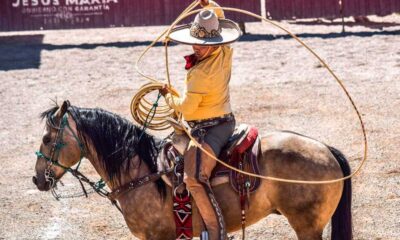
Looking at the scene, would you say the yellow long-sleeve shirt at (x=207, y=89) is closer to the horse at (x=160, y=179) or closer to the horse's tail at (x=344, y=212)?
the horse at (x=160, y=179)

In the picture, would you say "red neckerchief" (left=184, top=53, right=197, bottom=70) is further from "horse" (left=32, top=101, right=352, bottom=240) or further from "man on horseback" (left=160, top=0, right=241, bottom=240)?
"horse" (left=32, top=101, right=352, bottom=240)

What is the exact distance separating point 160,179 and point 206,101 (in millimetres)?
975

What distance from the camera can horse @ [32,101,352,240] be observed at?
777cm

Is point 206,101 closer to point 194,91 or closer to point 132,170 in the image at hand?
point 194,91

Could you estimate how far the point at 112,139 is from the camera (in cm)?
802

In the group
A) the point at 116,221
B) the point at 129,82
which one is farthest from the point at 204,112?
the point at 129,82

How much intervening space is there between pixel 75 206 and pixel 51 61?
1180 centimetres

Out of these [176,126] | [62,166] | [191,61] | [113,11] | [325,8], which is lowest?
[62,166]

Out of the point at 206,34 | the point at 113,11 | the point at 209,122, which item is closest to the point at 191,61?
the point at 206,34

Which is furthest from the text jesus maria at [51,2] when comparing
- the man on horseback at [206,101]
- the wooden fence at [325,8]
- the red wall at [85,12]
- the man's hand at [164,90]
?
the man's hand at [164,90]

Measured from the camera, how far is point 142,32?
27.5m

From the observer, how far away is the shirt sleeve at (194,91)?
7.37 meters

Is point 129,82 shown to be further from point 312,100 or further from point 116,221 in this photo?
point 116,221

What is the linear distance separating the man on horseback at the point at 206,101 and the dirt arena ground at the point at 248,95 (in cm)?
242
